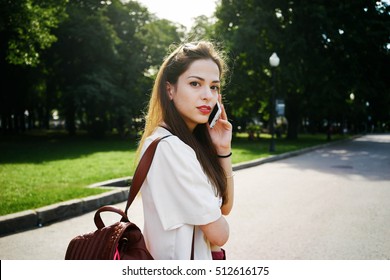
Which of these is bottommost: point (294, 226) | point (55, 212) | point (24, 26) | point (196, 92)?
point (294, 226)

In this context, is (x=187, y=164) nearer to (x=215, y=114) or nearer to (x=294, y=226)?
(x=215, y=114)

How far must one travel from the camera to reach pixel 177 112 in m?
1.84

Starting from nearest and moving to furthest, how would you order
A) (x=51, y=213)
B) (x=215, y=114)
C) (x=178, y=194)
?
1. (x=178, y=194)
2. (x=215, y=114)
3. (x=51, y=213)

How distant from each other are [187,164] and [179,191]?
0.39 ft

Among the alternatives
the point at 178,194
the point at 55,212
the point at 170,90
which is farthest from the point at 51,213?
the point at 178,194

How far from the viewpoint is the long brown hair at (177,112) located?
181 cm

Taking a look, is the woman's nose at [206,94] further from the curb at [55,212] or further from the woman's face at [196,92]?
the curb at [55,212]

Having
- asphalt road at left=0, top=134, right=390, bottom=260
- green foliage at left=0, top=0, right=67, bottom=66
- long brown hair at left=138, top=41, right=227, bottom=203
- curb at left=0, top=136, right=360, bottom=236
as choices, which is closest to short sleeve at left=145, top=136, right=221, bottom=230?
long brown hair at left=138, top=41, right=227, bottom=203

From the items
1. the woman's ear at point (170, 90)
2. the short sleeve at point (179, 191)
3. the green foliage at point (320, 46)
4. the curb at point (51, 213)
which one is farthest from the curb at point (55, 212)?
the green foliage at point (320, 46)

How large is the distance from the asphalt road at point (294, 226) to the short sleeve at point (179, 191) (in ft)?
8.70

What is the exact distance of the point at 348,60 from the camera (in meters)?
25.4

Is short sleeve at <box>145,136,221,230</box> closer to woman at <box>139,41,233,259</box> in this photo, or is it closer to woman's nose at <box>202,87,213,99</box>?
woman at <box>139,41,233,259</box>
